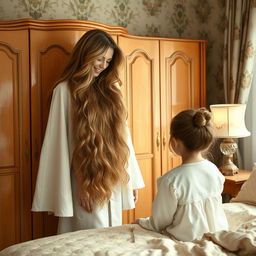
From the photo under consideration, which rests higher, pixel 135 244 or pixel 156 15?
pixel 156 15

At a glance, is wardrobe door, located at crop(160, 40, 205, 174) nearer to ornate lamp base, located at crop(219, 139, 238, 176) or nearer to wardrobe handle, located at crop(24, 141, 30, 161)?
ornate lamp base, located at crop(219, 139, 238, 176)

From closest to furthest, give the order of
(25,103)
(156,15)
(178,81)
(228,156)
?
(25,103) → (228,156) → (178,81) → (156,15)

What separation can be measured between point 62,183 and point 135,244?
3.01ft

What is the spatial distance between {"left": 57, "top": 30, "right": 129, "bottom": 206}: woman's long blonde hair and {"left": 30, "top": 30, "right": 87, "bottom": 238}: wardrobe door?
1.28 ft

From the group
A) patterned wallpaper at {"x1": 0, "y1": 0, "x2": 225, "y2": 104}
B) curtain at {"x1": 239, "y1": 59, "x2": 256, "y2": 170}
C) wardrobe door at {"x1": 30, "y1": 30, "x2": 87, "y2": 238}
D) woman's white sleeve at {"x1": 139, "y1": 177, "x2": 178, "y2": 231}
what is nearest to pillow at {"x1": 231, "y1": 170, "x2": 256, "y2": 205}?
woman's white sleeve at {"x1": 139, "y1": 177, "x2": 178, "y2": 231}

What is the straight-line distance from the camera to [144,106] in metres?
3.53

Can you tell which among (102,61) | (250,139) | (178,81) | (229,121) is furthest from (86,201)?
(250,139)

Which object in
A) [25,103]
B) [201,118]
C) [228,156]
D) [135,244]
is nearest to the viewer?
[135,244]

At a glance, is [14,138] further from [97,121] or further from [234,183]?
[234,183]

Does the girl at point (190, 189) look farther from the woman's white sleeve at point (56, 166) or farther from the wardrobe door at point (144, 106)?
the wardrobe door at point (144, 106)

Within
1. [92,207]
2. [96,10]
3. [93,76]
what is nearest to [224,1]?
[96,10]

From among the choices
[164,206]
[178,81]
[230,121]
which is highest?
[178,81]

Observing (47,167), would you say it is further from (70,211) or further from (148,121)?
(148,121)

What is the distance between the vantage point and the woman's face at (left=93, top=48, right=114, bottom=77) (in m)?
2.67
